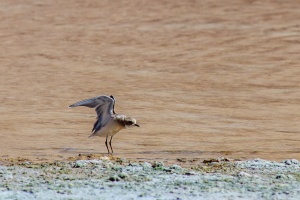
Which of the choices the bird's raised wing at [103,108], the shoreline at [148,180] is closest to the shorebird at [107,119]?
the bird's raised wing at [103,108]

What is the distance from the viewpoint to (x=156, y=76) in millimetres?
Answer: 20484

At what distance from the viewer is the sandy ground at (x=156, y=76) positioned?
14.0 meters

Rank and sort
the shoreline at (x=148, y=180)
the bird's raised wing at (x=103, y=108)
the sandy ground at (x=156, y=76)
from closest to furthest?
the shoreline at (x=148, y=180)
the bird's raised wing at (x=103, y=108)
the sandy ground at (x=156, y=76)

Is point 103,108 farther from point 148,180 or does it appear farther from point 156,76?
point 156,76

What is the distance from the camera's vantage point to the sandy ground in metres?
14.0

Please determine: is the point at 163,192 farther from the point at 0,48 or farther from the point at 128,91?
the point at 0,48

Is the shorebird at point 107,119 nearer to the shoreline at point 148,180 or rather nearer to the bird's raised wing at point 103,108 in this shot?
the bird's raised wing at point 103,108

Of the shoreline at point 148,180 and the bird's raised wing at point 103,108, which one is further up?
the bird's raised wing at point 103,108

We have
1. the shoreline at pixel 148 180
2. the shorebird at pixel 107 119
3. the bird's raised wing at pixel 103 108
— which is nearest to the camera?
the shoreline at pixel 148 180

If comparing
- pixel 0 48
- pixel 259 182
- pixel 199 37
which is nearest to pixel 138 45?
pixel 199 37

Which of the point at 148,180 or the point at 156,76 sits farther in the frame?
the point at 156,76

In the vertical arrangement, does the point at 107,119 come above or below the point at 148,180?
above

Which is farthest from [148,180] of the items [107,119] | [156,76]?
[156,76]

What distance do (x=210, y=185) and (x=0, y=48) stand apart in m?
13.9
